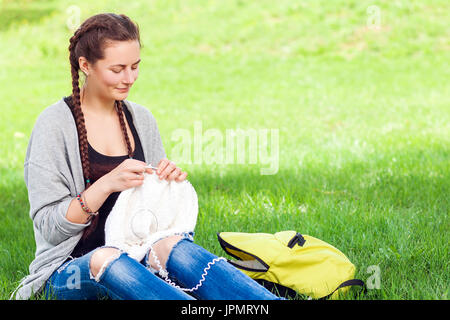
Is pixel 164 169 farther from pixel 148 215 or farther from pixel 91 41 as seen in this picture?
pixel 91 41

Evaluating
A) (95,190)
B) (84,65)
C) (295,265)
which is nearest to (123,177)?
(95,190)

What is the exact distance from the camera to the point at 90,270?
8.52 feet

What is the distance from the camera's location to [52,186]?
2.74 m

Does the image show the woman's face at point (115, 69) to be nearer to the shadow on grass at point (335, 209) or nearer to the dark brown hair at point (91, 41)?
the dark brown hair at point (91, 41)

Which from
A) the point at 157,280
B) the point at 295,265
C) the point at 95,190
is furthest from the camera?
the point at 295,265

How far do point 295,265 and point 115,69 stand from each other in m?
1.31

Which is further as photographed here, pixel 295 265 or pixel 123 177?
pixel 295 265

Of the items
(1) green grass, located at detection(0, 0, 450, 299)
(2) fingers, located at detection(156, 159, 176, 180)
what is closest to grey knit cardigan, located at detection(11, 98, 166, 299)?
(2) fingers, located at detection(156, 159, 176, 180)

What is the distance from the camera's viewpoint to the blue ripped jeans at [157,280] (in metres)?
2.45

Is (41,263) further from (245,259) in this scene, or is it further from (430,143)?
(430,143)

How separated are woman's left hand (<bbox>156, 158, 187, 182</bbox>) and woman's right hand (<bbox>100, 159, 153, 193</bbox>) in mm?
139

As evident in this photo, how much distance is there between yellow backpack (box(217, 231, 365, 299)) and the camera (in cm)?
291

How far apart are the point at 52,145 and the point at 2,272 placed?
110cm
